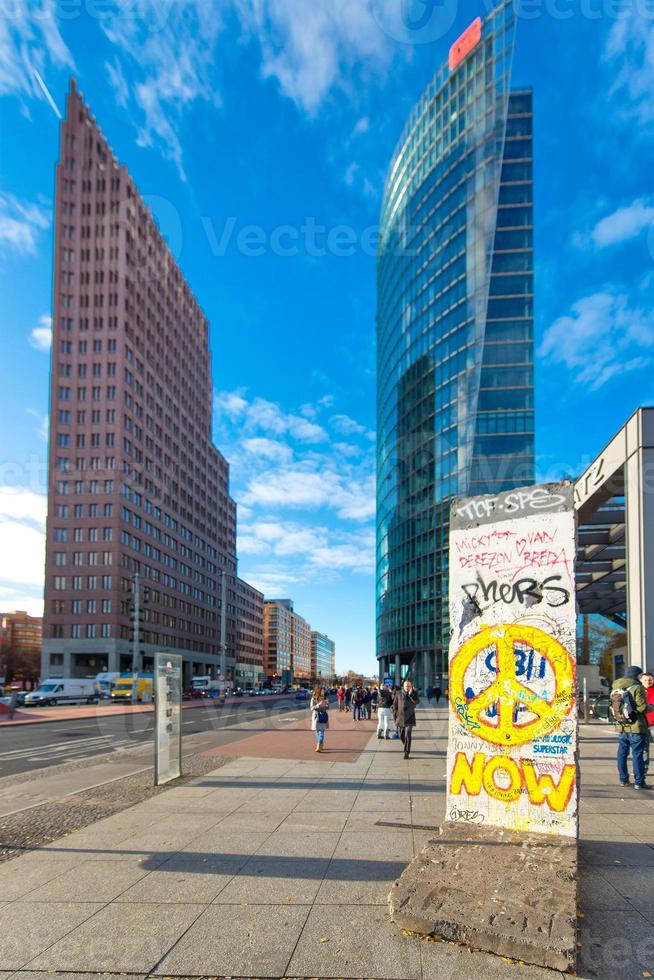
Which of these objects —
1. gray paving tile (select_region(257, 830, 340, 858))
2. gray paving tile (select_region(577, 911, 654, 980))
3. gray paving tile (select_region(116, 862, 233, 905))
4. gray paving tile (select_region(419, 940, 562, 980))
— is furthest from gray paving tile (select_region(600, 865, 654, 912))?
gray paving tile (select_region(116, 862, 233, 905))

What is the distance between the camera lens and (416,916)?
4.63 metres

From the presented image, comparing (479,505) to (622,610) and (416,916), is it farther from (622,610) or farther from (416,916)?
(622,610)

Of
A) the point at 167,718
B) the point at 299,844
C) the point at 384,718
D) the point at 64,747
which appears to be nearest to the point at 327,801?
the point at 299,844

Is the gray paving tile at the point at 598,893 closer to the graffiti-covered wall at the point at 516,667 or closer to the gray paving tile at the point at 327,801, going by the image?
the graffiti-covered wall at the point at 516,667

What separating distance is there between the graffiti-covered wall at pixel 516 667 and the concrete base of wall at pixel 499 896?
43cm

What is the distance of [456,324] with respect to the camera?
66.9 metres

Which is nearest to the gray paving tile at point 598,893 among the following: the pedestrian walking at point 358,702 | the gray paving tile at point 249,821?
the gray paving tile at point 249,821

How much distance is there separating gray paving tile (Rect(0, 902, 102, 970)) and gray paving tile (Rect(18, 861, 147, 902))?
0.15m

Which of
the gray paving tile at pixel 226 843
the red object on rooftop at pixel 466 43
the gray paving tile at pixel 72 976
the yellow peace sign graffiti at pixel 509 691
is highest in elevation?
the red object on rooftop at pixel 466 43

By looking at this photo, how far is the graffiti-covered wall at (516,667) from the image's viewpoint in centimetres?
605

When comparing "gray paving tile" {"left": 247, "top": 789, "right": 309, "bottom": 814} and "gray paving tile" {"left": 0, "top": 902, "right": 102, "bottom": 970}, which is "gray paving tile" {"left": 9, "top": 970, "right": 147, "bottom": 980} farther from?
"gray paving tile" {"left": 247, "top": 789, "right": 309, "bottom": 814}

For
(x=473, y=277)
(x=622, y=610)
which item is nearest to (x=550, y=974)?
(x=622, y=610)

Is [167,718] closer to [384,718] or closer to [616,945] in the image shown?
[616,945]

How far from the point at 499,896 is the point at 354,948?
1115 mm
